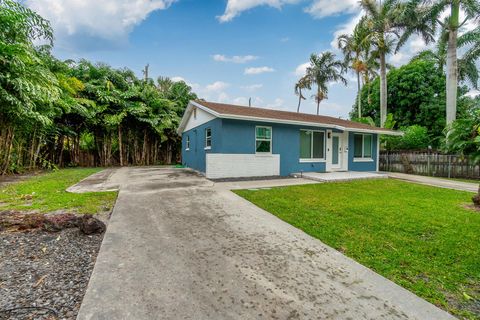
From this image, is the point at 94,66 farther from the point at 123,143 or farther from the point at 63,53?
the point at 123,143

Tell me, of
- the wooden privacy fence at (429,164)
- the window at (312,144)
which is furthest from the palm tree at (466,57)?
the window at (312,144)

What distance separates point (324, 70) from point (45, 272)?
2560 centimetres

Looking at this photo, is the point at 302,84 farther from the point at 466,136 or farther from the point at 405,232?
the point at 405,232

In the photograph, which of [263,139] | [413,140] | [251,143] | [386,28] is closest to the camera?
[251,143]

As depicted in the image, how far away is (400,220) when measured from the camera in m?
4.35

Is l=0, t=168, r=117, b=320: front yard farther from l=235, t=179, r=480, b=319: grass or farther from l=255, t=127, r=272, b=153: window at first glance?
→ l=255, t=127, r=272, b=153: window

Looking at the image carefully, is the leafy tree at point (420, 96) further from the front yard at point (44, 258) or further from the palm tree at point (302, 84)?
the front yard at point (44, 258)

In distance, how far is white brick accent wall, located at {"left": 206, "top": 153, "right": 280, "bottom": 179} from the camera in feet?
29.8

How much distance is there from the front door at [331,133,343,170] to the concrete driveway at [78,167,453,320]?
8.87 meters

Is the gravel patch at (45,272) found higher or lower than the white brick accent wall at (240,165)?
lower

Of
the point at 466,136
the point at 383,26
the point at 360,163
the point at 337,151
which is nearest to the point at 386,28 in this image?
the point at 383,26

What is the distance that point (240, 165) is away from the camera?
953 cm

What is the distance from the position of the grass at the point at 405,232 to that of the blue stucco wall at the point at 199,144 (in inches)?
136

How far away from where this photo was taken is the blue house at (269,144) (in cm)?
926
